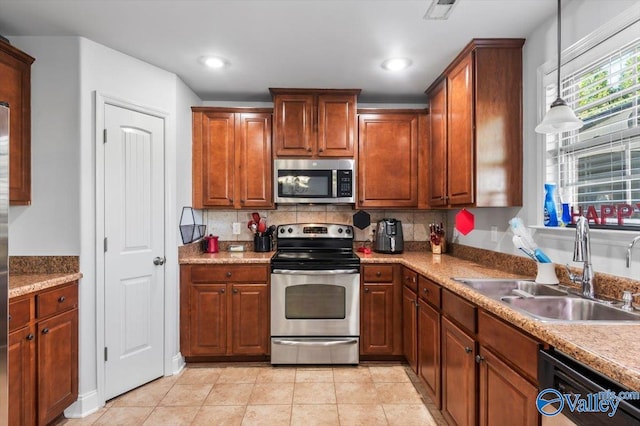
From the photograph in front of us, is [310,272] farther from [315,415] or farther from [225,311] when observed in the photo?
[315,415]

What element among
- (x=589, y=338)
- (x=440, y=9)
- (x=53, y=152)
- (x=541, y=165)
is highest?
(x=440, y=9)

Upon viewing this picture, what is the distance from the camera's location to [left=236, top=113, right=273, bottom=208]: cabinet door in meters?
3.13

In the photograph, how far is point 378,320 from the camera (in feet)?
9.27

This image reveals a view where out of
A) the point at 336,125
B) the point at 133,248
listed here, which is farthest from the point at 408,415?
the point at 336,125

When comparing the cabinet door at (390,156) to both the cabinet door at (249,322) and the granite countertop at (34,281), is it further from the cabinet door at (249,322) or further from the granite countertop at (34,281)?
the granite countertop at (34,281)

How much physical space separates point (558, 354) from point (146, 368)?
2581mm

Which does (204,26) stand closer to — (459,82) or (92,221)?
(92,221)

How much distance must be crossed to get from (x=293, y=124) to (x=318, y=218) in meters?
0.95

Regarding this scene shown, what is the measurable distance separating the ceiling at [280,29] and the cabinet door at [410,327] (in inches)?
68.7

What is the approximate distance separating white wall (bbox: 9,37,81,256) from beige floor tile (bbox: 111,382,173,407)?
1052mm

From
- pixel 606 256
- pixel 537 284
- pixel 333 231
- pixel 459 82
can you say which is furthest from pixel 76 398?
pixel 459 82

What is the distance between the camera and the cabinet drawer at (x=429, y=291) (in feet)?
6.80

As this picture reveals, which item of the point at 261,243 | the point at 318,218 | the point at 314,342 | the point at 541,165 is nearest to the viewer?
the point at 541,165

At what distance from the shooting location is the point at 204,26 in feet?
6.72
